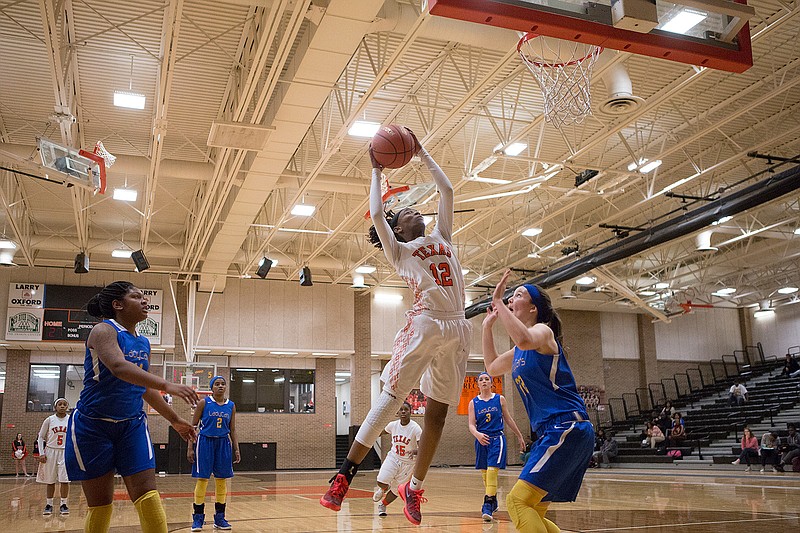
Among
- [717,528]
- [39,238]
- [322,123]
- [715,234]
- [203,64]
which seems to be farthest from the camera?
[715,234]

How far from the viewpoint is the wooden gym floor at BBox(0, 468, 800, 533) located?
8.34 m

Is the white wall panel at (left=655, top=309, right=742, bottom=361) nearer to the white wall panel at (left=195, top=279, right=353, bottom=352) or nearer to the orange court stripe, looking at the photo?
the white wall panel at (left=195, top=279, right=353, bottom=352)

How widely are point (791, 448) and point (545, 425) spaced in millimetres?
17252

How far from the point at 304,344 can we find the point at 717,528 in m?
20.2

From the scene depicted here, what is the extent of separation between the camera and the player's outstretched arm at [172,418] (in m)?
4.35

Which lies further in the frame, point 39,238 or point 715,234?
point 715,234

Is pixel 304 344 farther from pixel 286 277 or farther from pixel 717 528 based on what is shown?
pixel 717 528

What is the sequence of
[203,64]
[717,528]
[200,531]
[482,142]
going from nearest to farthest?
[717,528]
[200,531]
[203,64]
[482,142]

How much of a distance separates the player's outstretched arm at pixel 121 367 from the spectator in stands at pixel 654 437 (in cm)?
2319

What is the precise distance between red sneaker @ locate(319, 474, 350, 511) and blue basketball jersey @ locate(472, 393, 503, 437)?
6.28 meters

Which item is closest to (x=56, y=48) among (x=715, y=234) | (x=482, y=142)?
(x=482, y=142)

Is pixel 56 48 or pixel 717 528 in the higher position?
pixel 56 48

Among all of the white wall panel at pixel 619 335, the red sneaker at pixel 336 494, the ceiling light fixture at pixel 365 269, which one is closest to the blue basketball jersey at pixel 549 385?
the red sneaker at pixel 336 494

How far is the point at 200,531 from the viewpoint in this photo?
8.57m
